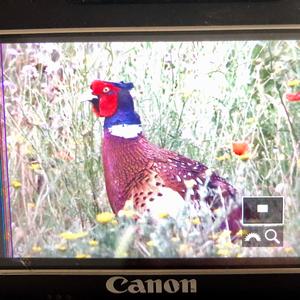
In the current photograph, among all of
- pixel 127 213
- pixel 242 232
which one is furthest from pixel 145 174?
pixel 242 232

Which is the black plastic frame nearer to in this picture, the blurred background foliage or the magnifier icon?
the blurred background foliage

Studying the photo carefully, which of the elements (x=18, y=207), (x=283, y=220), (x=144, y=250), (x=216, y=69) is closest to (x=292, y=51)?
(x=216, y=69)

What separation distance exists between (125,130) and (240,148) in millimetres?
173

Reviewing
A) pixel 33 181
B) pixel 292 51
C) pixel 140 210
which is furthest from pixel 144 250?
pixel 292 51

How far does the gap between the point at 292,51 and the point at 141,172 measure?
285 millimetres

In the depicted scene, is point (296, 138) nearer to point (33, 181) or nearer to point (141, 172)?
point (141, 172)

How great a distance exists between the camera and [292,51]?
81 centimetres

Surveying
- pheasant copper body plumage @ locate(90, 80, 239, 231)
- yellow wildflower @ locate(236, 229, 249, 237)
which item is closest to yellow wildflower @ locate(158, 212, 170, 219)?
pheasant copper body plumage @ locate(90, 80, 239, 231)

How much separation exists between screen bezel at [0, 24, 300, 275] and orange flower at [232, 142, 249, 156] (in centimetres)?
15

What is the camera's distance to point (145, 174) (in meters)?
0.84

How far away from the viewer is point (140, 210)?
0.84 m

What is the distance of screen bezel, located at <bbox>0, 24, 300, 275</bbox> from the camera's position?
811 mm
